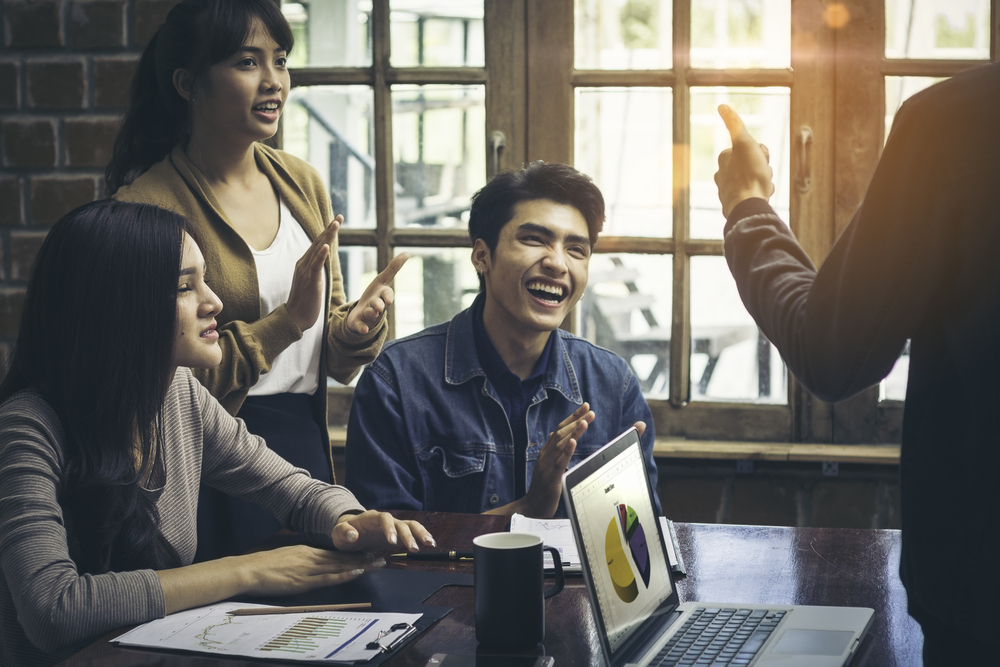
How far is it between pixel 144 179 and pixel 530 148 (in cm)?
103

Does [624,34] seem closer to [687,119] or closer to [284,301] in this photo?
[687,119]

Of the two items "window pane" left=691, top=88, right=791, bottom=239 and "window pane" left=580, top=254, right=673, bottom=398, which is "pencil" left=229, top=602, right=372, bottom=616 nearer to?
"window pane" left=580, top=254, right=673, bottom=398

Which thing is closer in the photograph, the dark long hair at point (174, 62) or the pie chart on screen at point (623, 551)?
the pie chart on screen at point (623, 551)

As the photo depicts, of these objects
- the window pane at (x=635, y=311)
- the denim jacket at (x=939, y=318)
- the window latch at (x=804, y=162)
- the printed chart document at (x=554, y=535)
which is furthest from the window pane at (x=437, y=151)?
the denim jacket at (x=939, y=318)

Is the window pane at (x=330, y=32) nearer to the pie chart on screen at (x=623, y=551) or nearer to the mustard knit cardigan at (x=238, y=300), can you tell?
the mustard knit cardigan at (x=238, y=300)

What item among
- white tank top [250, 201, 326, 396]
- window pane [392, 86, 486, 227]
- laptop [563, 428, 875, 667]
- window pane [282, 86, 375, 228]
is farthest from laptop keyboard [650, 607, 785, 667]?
window pane [282, 86, 375, 228]

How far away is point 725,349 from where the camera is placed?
7.87ft

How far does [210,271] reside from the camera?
65.6 inches

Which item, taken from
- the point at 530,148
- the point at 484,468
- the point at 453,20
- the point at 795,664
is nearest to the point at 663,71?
the point at 530,148

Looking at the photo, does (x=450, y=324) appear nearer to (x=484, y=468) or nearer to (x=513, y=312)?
(x=513, y=312)

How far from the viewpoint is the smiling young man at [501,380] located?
1753 mm

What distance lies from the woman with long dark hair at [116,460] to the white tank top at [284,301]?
312 mm

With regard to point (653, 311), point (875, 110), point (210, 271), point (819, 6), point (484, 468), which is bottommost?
point (484, 468)

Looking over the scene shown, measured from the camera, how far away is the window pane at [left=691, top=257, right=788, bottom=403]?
2377 millimetres
